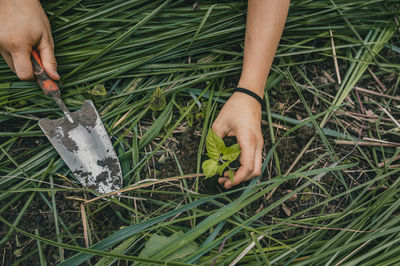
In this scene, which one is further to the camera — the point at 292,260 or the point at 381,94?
the point at 381,94

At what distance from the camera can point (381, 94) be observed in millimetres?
1254

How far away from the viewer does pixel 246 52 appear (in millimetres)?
1039

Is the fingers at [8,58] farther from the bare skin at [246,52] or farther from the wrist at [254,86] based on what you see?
the wrist at [254,86]

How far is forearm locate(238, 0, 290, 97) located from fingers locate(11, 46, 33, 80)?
2.85 ft

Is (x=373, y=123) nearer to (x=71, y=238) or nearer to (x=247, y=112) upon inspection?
(x=247, y=112)

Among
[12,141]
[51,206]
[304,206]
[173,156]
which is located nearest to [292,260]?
[304,206]

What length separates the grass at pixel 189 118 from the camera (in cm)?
108

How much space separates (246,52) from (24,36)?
2.89 ft

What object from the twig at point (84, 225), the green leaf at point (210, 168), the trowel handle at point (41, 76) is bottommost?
the twig at point (84, 225)

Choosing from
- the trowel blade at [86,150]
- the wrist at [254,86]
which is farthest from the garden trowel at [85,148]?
the wrist at [254,86]

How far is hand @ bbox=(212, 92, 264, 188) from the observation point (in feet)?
3.01

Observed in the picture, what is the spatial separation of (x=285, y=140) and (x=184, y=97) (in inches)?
21.2

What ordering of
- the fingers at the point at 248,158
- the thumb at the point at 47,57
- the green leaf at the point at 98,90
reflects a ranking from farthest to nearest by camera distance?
the green leaf at the point at 98,90 → the thumb at the point at 47,57 → the fingers at the point at 248,158

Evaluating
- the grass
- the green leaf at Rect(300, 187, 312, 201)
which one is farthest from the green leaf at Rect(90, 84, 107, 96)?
the green leaf at Rect(300, 187, 312, 201)
